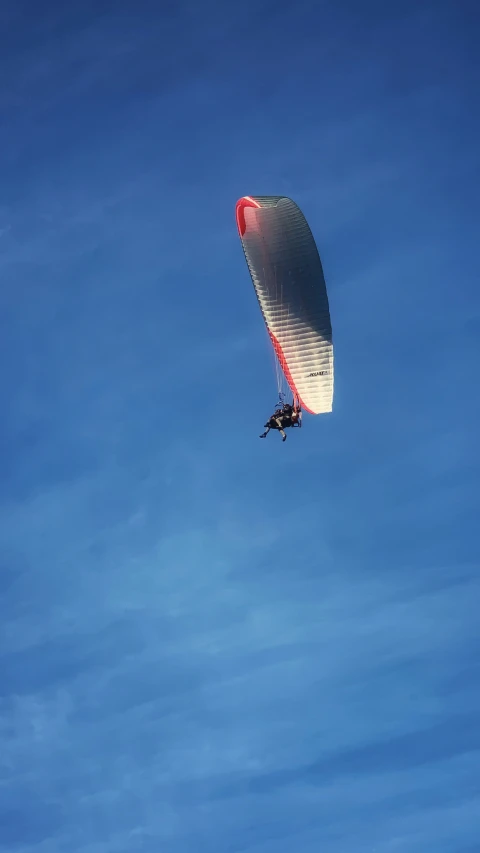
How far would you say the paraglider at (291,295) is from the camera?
93375 mm

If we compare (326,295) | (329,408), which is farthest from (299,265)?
(329,408)

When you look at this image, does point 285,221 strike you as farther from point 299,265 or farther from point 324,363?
point 324,363

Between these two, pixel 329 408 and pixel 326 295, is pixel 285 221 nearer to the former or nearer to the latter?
pixel 326 295

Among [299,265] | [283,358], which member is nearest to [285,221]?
[299,265]

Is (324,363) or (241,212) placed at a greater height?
(241,212)

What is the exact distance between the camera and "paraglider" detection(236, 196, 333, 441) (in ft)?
306

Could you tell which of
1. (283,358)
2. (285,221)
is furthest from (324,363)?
(285,221)

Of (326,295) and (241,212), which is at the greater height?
(241,212)

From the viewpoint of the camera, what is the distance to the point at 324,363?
95.1 meters

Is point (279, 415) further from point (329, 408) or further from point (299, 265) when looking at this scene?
point (299, 265)

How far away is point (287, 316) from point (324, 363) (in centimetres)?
392

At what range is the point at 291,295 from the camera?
94688mm

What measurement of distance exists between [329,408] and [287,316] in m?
6.60

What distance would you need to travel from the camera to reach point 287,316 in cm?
9550
